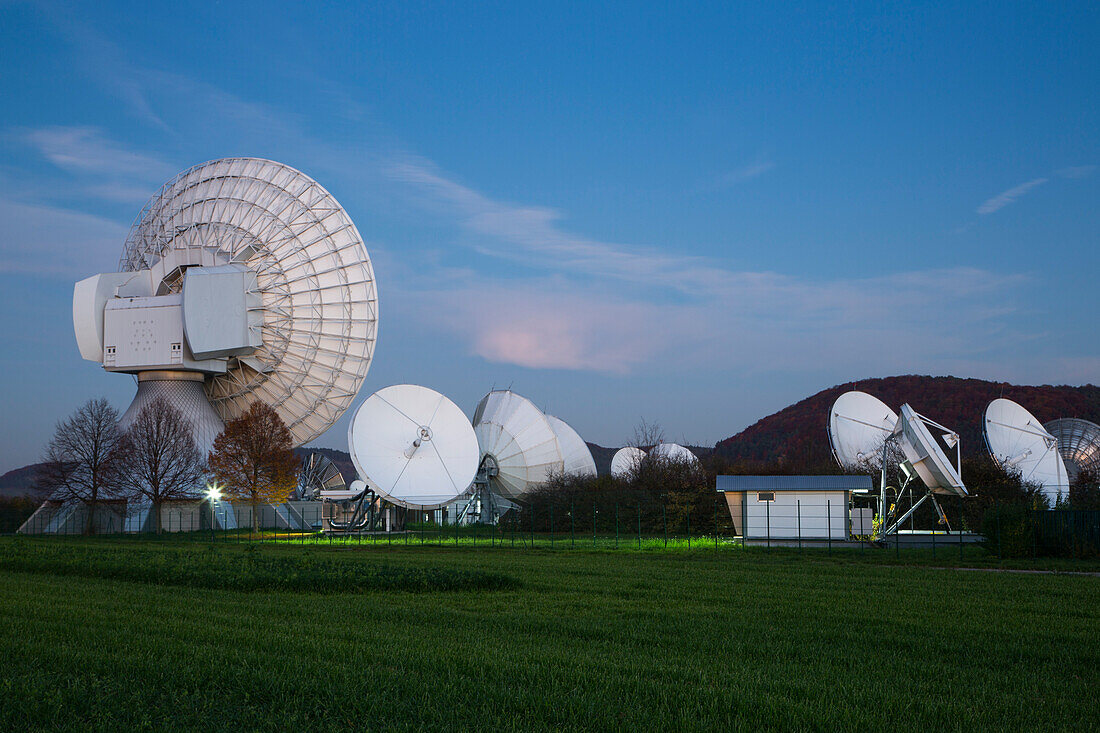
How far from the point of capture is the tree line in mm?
46562

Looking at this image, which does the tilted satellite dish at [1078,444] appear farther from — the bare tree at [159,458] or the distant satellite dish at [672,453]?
the bare tree at [159,458]

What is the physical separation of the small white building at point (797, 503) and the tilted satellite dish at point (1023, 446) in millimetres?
10285

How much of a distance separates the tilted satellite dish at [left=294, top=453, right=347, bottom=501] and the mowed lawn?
4216 centimetres

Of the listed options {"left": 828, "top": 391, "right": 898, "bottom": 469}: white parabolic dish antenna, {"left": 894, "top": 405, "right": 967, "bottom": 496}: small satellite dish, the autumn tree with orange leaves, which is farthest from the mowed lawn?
the autumn tree with orange leaves

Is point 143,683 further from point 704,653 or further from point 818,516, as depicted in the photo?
point 818,516

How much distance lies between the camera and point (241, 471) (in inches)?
1833

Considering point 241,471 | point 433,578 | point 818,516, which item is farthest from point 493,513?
point 433,578

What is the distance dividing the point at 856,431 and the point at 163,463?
34100 millimetres

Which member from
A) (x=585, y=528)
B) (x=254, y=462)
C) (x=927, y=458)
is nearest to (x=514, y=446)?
(x=585, y=528)

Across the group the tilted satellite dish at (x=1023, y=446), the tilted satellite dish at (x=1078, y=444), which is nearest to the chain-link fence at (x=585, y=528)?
the tilted satellite dish at (x=1023, y=446)

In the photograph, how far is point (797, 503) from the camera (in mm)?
34375

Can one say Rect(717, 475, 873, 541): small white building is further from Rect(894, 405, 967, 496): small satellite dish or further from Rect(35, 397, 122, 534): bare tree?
Rect(35, 397, 122, 534): bare tree

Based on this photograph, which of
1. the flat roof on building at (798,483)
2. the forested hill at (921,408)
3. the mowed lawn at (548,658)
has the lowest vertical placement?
the mowed lawn at (548,658)

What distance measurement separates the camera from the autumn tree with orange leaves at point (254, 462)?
46219 millimetres
